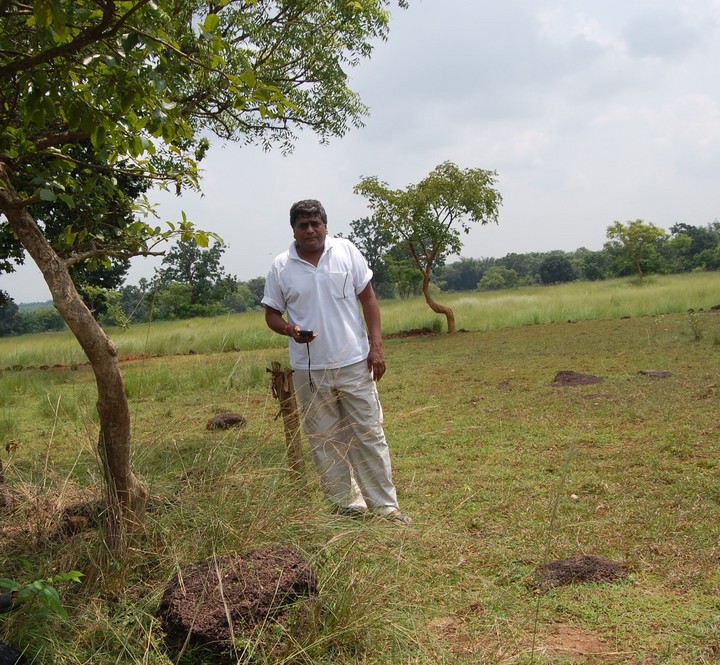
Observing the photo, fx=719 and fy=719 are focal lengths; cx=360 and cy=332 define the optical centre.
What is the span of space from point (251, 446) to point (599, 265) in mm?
80430

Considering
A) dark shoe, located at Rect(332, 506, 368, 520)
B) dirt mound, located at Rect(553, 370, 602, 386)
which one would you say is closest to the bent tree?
dark shoe, located at Rect(332, 506, 368, 520)

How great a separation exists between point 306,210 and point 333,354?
2.74 feet

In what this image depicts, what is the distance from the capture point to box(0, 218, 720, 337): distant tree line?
4.61 metres

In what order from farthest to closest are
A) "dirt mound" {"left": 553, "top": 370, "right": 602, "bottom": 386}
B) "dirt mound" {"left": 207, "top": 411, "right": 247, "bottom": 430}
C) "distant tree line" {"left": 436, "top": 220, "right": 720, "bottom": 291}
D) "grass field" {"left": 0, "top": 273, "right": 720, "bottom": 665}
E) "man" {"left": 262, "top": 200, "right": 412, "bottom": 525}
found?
"distant tree line" {"left": 436, "top": 220, "right": 720, "bottom": 291}
"dirt mound" {"left": 553, "top": 370, "right": 602, "bottom": 386}
"dirt mound" {"left": 207, "top": 411, "right": 247, "bottom": 430}
"man" {"left": 262, "top": 200, "right": 412, "bottom": 525}
"grass field" {"left": 0, "top": 273, "right": 720, "bottom": 665}

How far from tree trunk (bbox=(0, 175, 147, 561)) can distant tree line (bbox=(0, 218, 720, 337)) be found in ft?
2.16

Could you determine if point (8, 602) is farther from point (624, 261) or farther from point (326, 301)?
point (624, 261)

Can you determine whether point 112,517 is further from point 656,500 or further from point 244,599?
point 656,500

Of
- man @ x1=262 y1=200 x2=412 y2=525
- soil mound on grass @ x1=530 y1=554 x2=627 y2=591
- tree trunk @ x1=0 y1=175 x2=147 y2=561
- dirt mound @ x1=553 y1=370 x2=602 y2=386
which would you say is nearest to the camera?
tree trunk @ x1=0 y1=175 x2=147 y2=561

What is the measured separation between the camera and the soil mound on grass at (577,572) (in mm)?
3393

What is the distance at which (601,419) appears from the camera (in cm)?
688

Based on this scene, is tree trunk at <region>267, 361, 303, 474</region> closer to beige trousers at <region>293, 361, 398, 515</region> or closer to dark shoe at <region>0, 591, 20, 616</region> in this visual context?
beige trousers at <region>293, 361, 398, 515</region>

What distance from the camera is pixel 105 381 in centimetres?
297

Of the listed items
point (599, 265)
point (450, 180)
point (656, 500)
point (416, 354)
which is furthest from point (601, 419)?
point (599, 265)

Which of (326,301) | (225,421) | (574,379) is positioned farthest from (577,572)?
(574,379)
